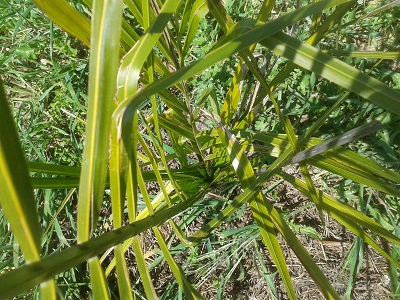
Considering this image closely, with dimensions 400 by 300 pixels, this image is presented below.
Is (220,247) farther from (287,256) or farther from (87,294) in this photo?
(87,294)

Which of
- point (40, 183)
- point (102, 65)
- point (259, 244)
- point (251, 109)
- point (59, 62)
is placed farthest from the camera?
point (59, 62)

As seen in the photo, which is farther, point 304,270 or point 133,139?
point 304,270

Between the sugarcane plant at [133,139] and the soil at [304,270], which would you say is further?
the soil at [304,270]

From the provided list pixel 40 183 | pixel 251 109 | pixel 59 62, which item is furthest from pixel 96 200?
pixel 59 62

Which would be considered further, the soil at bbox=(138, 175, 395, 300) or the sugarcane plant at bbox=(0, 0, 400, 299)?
the soil at bbox=(138, 175, 395, 300)

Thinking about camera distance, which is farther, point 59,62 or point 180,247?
point 59,62

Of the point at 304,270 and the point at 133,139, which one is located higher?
the point at 133,139

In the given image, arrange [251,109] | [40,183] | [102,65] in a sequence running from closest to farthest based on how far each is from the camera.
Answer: [102,65]
[40,183]
[251,109]

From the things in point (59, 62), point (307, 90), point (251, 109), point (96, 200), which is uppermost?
point (59, 62)

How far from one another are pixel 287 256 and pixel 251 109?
0.50 metres

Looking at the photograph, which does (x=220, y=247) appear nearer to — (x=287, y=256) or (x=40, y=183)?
(x=287, y=256)

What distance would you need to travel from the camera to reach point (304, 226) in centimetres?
123

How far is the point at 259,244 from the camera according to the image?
1.23m

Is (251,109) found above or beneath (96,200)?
above
